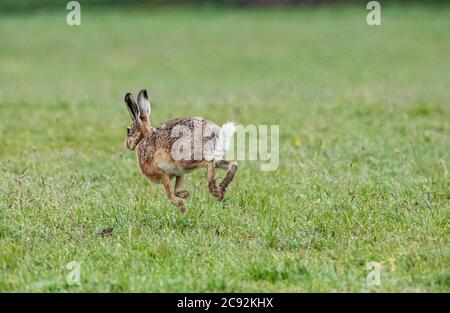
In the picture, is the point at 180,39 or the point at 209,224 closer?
the point at 209,224

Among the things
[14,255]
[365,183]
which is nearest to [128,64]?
[365,183]

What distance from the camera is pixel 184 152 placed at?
7789 millimetres

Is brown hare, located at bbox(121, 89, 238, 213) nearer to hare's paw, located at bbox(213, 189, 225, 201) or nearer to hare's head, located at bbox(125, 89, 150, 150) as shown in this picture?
hare's paw, located at bbox(213, 189, 225, 201)

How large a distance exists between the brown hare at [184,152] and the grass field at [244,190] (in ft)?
0.89

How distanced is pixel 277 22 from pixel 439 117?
67.6 feet

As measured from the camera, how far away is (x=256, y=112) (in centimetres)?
1432

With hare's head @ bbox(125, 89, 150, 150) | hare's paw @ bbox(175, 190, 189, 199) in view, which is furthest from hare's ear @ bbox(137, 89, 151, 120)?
hare's paw @ bbox(175, 190, 189, 199)

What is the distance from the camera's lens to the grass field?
643cm

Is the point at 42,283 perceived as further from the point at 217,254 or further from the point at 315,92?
the point at 315,92

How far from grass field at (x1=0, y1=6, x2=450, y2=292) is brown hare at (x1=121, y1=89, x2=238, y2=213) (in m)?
0.27

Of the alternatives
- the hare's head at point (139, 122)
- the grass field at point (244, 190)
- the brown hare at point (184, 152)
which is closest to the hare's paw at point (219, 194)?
the brown hare at point (184, 152)

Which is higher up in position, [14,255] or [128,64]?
[128,64]

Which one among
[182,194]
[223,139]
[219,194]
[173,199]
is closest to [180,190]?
[182,194]
